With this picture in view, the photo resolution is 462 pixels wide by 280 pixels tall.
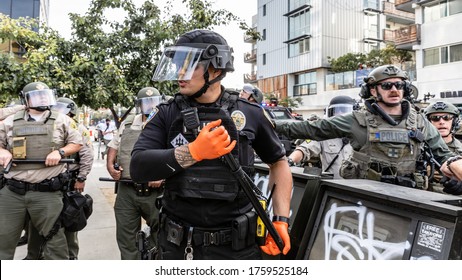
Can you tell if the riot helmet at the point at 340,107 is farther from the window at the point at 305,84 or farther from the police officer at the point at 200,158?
the window at the point at 305,84

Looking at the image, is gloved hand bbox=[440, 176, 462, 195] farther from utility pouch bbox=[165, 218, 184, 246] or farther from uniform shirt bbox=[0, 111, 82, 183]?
uniform shirt bbox=[0, 111, 82, 183]

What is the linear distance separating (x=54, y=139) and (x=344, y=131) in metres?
2.77

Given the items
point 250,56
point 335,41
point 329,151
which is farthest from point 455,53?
point 250,56

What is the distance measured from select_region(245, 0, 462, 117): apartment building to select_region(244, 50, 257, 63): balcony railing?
4.39 metres

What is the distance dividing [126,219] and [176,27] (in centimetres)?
385

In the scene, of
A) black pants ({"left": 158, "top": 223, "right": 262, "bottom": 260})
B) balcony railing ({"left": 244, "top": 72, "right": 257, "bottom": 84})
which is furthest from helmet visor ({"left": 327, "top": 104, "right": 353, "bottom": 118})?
balcony railing ({"left": 244, "top": 72, "right": 257, "bottom": 84})

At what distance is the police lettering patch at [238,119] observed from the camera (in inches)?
80.1

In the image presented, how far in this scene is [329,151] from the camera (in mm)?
4305

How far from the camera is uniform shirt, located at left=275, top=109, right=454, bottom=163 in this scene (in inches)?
123

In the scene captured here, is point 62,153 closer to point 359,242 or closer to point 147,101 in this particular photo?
point 147,101

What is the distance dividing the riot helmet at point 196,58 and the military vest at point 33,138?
2088 mm

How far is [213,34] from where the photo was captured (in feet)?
6.93
